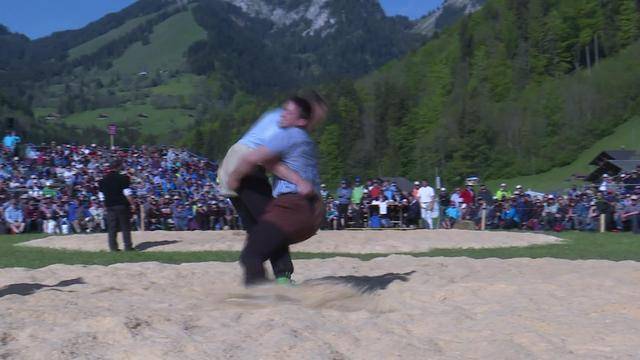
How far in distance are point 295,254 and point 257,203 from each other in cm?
671

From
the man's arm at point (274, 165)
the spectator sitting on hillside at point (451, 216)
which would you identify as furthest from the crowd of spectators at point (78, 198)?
the man's arm at point (274, 165)

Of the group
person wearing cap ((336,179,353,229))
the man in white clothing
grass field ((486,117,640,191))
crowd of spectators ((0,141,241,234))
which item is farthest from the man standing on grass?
grass field ((486,117,640,191))

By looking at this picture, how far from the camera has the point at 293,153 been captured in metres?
6.19

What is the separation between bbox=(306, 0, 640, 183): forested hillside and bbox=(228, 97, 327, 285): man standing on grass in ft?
257

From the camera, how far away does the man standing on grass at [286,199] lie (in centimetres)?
612

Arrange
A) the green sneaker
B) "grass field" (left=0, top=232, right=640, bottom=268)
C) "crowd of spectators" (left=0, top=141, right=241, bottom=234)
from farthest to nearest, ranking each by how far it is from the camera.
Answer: "crowd of spectators" (left=0, top=141, right=241, bottom=234)
"grass field" (left=0, top=232, right=640, bottom=268)
the green sneaker

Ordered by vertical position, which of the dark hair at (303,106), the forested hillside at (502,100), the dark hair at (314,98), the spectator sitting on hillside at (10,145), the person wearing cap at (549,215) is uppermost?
the forested hillside at (502,100)

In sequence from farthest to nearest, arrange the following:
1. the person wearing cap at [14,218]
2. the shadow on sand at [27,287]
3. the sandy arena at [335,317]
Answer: the person wearing cap at [14,218]
the shadow on sand at [27,287]
the sandy arena at [335,317]

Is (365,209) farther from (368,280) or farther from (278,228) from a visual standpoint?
(278,228)

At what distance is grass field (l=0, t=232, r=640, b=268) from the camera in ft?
38.4

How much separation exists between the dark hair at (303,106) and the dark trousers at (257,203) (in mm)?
613

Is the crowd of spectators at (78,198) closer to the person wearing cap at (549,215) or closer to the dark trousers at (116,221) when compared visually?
the dark trousers at (116,221)

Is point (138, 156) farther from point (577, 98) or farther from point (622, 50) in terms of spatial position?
point (622, 50)

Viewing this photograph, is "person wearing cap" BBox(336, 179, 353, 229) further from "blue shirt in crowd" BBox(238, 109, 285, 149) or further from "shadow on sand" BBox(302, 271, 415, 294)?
"blue shirt in crowd" BBox(238, 109, 285, 149)
